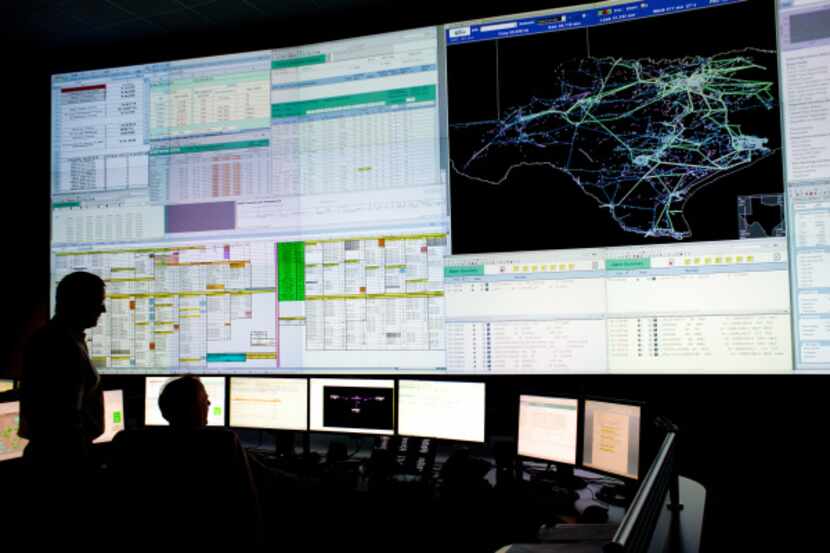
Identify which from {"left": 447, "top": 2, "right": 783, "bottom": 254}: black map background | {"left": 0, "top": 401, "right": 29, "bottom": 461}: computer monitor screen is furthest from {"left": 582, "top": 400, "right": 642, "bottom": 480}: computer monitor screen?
{"left": 0, "top": 401, "right": 29, "bottom": 461}: computer monitor screen

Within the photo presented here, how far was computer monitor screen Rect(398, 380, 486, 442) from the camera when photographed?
8.17 ft

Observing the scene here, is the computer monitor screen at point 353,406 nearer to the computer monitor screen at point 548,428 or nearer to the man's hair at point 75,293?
the computer monitor screen at point 548,428

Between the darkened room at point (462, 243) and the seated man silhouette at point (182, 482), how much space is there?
48 cm

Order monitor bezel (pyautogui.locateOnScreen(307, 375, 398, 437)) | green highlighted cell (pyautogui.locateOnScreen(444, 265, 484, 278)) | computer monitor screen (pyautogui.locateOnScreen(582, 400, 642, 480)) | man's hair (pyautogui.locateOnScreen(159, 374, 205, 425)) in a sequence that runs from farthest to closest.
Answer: green highlighted cell (pyautogui.locateOnScreen(444, 265, 484, 278))
monitor bezel (pyautogui.locateOnScreen(307, 375, 398, 437))
computer monitor screen (pyautogui.locateOnScreen(582, 400, 642, 480))
man's hair (pyautogui.locateOnScreen(159, 374, 205, 425))

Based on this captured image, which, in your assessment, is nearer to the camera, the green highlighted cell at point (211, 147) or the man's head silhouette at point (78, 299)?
the man's head silhouette at point (78, 299)

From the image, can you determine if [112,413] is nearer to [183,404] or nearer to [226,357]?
[226,357]

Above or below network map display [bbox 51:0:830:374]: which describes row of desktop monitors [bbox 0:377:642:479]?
below

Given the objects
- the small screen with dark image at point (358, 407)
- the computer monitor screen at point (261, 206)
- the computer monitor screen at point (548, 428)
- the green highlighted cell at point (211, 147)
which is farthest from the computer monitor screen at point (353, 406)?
the green highlighted cell at point (211, 147)

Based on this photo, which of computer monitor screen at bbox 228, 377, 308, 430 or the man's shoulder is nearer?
the man's shoulder

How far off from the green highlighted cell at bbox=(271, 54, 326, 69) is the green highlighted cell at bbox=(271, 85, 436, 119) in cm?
21

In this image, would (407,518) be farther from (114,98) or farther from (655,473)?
(114,98)

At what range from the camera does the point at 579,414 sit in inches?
85.7

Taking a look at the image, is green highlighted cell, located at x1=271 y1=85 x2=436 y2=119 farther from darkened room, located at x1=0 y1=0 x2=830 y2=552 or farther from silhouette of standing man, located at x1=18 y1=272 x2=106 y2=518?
silhouette of standing man, located at x1=18 y1=272 x2=106 y2=518

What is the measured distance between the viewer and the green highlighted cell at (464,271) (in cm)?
276
